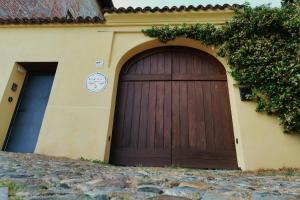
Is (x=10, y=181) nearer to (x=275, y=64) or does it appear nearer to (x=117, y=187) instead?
(x=117, y=187)

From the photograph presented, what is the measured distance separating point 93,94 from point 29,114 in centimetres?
197

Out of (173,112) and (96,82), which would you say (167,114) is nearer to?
(173,112)

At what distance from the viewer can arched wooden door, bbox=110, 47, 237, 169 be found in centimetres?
522

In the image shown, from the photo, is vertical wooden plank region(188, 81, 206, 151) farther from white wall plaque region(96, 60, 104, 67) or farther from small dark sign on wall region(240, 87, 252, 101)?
white wall plaque region(96, 60, 104, 67)

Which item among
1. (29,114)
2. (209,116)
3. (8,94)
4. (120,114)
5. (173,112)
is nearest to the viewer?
(209,116)

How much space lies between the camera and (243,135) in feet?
15.9

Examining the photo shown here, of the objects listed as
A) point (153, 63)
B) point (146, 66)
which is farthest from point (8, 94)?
point (153, 63)

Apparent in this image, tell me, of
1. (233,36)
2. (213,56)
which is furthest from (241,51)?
(213,56)

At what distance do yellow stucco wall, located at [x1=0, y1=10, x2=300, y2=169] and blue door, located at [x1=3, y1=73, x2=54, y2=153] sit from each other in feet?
0.93

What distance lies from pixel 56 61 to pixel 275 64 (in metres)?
5.37

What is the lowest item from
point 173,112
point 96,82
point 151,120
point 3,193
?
point 3,193

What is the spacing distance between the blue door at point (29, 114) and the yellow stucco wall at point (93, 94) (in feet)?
0.93

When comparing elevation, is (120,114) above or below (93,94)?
below

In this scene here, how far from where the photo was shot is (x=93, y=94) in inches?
219
